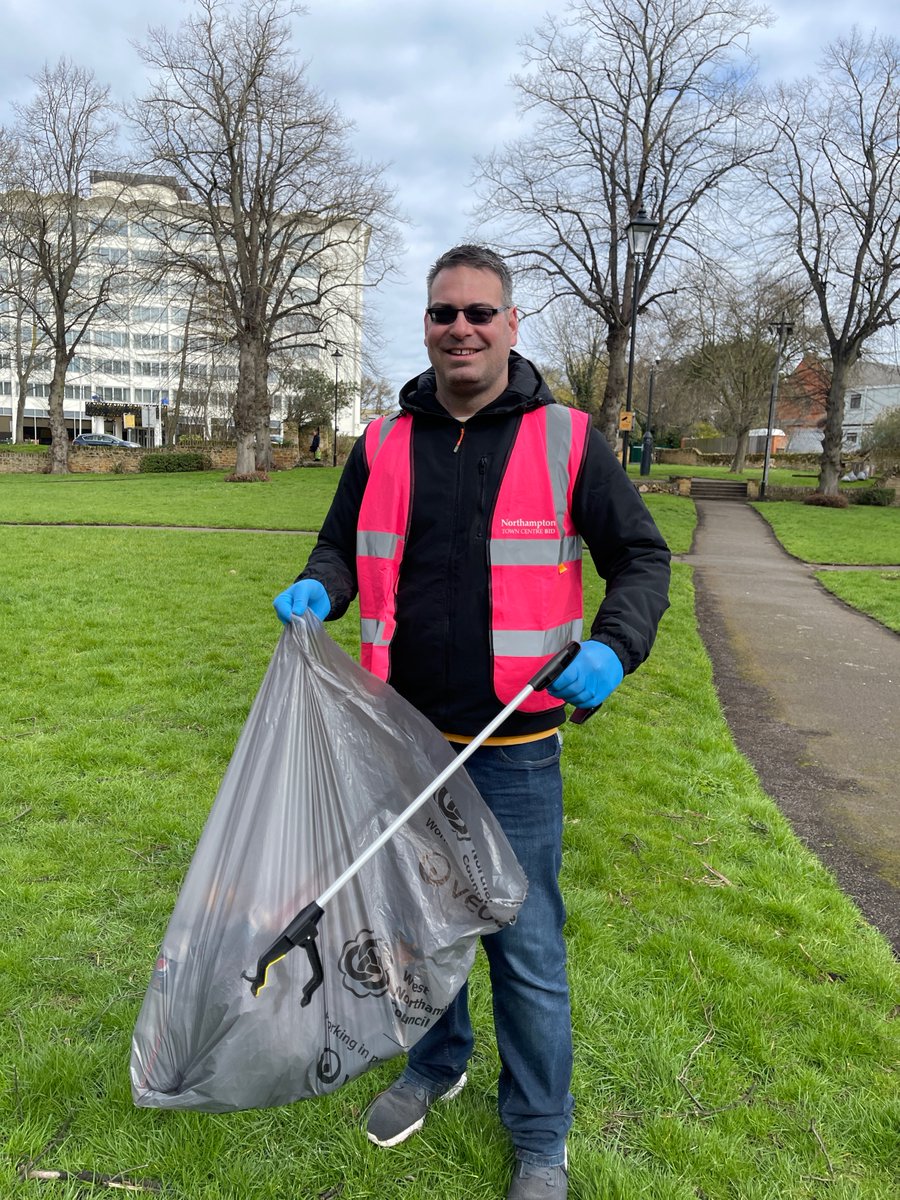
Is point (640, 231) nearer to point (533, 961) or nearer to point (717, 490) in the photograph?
point (533, 961)

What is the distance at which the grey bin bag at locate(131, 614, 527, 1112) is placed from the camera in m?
1.67

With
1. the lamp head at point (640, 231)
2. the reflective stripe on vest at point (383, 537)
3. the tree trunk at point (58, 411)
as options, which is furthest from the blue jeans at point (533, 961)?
the tree trunk at point (58, 411)

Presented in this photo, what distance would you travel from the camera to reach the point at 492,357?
6.30ft

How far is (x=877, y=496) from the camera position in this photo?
28.3 m

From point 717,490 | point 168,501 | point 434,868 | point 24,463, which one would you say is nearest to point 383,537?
point 434,868

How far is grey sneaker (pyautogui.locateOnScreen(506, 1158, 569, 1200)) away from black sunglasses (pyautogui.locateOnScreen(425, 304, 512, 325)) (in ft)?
6.24

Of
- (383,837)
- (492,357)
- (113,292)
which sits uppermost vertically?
(113,292)

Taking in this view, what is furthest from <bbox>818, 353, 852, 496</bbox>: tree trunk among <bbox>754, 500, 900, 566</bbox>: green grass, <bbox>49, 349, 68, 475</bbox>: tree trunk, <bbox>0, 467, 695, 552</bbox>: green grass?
<bbox>49, 349, 68, 475</bbox>: tree trunk

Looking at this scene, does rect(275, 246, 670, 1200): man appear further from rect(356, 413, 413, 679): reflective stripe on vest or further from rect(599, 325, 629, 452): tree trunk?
rect(599, 325, 629, 452): tree trunk

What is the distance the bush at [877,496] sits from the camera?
28266 mm

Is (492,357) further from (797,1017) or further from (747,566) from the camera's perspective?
(747,566)

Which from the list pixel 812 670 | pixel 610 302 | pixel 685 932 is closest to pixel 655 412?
pixel 610 302

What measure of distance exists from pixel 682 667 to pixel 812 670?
1181 mm

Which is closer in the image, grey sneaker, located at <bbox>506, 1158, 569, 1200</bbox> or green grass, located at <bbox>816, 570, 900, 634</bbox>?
grey sneaker, located at <bbox>506, 1158, 569, 1200</bbox>
